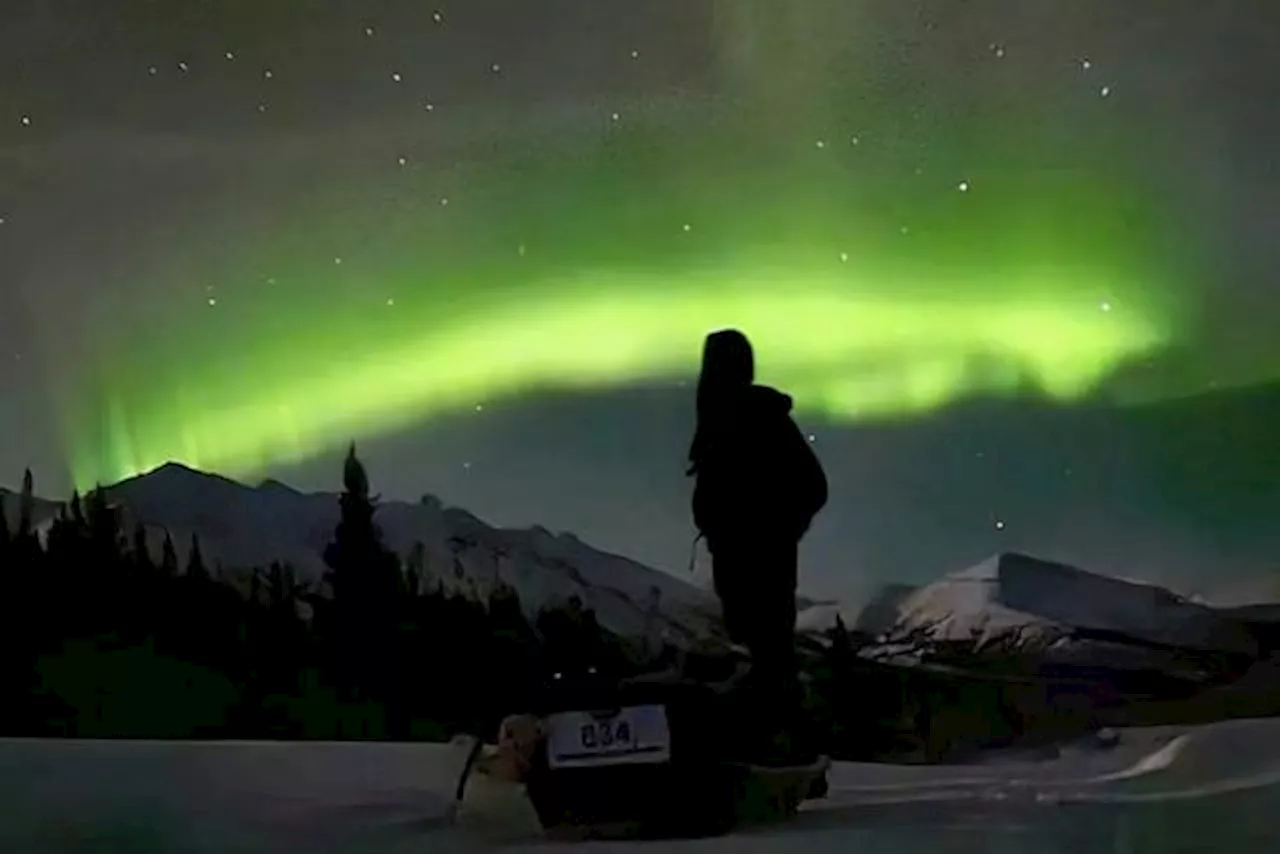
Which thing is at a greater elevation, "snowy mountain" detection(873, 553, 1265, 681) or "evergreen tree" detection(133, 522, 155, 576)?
"evergreen tree" detection(133, 522, 155, 576)

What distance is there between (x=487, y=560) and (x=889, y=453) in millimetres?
325

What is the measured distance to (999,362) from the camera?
143cm

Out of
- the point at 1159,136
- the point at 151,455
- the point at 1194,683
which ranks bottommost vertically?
the point at 1194,683

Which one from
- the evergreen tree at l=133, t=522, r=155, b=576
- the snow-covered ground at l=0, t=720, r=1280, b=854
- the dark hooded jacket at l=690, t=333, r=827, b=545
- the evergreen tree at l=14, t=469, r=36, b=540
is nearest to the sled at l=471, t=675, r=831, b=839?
the snow-covered ground at l=0, t=720, r=1280, b=854

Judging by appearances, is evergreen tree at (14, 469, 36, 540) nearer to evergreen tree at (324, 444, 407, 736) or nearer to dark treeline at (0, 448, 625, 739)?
dark treeline at (0, 448, 625, 739)

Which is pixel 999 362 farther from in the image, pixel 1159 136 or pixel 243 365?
pixel 243 365

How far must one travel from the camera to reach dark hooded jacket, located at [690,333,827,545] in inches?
55.8

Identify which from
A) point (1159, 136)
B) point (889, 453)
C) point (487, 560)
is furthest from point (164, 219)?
point (1159, 136)

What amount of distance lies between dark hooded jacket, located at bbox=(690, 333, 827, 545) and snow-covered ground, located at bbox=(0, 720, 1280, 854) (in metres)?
0.20

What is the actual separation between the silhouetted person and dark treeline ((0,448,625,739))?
11 centimetres

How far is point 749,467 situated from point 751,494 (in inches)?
0.8

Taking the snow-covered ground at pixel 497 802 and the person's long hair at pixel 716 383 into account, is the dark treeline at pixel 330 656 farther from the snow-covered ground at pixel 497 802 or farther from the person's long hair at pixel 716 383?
the person's long hair at pixel 716 383

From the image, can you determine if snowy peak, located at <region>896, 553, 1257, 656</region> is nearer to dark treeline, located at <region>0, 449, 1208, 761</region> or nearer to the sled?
dark treeline, located at <region>0, 449, 1208, 761</region>

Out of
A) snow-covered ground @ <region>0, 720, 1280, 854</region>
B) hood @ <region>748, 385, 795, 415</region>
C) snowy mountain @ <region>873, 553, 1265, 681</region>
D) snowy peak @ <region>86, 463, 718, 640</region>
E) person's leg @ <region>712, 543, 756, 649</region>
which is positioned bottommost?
snow-covered ground @ <region>0, 720, 1280, 854</region>
